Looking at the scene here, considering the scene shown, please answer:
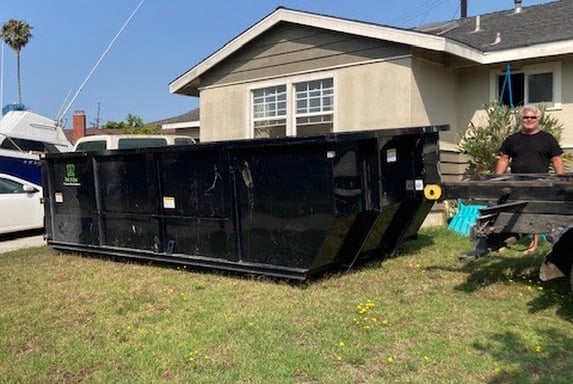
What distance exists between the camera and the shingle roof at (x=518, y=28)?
9898 millimetres

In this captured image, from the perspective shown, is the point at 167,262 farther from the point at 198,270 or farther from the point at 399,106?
the point at 399,106

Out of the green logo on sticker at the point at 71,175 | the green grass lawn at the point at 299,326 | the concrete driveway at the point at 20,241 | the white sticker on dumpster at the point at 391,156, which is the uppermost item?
the white sticker on dumpster at the point at 391,156

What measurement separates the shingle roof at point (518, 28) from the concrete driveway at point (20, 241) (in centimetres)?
890

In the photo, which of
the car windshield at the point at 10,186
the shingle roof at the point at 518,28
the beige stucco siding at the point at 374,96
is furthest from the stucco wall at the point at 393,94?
the car windshield at the point at 10,186

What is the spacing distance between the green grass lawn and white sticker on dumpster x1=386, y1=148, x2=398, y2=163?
1.27 metres

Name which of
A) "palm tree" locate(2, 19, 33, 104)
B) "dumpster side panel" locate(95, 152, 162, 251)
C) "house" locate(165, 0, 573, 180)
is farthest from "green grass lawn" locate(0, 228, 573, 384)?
"palm tree" locate(2, 19, 33, 104)

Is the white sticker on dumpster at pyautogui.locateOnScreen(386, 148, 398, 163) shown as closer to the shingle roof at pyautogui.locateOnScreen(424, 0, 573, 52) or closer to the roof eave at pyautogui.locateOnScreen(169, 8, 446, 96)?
the roof eave at pyautogui.locateOnScreen(169, 8, 446, 96)

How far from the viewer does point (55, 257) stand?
27.7ft

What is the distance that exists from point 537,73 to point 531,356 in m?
7.62

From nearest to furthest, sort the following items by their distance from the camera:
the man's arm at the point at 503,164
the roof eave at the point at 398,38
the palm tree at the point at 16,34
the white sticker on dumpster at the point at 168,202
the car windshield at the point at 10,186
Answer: the man's arm at the point at 503,164
the white sticker on dumpster at the point at 168,202
the roof eave at the point at 398,38
the car windshield at the point at 10,186
the palm tree at the point at 16,34

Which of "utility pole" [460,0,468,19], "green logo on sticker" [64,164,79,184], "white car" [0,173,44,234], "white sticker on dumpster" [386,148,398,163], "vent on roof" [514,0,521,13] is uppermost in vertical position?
"utility pole" [460,0,468,19]

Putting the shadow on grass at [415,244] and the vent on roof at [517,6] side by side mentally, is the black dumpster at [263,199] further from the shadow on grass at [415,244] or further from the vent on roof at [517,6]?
the vent on roof at [517,6]

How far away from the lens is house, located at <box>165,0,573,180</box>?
32.0 feet

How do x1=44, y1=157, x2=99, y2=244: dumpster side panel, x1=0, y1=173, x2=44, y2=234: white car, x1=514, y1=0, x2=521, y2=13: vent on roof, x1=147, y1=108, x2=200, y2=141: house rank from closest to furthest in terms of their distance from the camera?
x1=44, y1=157, x2=99, y2=244: dumpster side panel
x1=0, y1=173, x2=44, y2=234: white car
x1=514, y1=0, x2=521, y2=13: vent on roof
x1=147, y1=108, x2=200, y2=141: house
